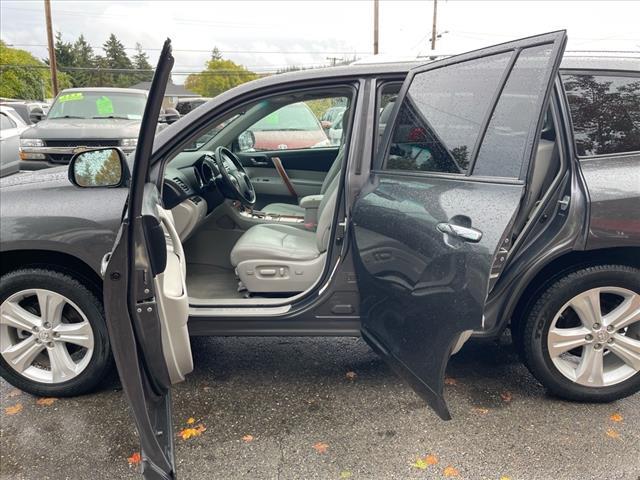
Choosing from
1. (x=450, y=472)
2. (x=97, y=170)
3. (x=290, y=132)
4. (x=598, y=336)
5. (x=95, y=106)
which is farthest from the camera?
(x=95, y=106)

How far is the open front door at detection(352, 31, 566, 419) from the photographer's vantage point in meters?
1.90

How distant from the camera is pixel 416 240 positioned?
212cm

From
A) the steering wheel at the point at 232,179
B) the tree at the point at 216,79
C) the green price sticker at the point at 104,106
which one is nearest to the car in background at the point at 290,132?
the steering wheel at the point at 232,179

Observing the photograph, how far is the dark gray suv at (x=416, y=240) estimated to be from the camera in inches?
77.0

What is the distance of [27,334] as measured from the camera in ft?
8.93

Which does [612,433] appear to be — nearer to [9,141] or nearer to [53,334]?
[53,334]

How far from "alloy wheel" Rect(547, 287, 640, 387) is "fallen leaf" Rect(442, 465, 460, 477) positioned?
81 centimetres

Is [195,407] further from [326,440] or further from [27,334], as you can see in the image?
[27,334]

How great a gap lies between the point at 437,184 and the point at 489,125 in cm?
32

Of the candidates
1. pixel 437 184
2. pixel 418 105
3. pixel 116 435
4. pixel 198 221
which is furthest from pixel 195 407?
pixel 418 105

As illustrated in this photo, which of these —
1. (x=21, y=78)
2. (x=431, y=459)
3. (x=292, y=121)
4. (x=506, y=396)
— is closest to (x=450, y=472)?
(x=431, y=459)

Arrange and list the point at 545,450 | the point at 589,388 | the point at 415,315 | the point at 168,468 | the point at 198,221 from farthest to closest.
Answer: the point at 198,221
the point at 589,388
the point at 545,450
the point at 415,315
the point at 168,468

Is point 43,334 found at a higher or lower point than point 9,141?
lower

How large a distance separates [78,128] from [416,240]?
23.6 feet
